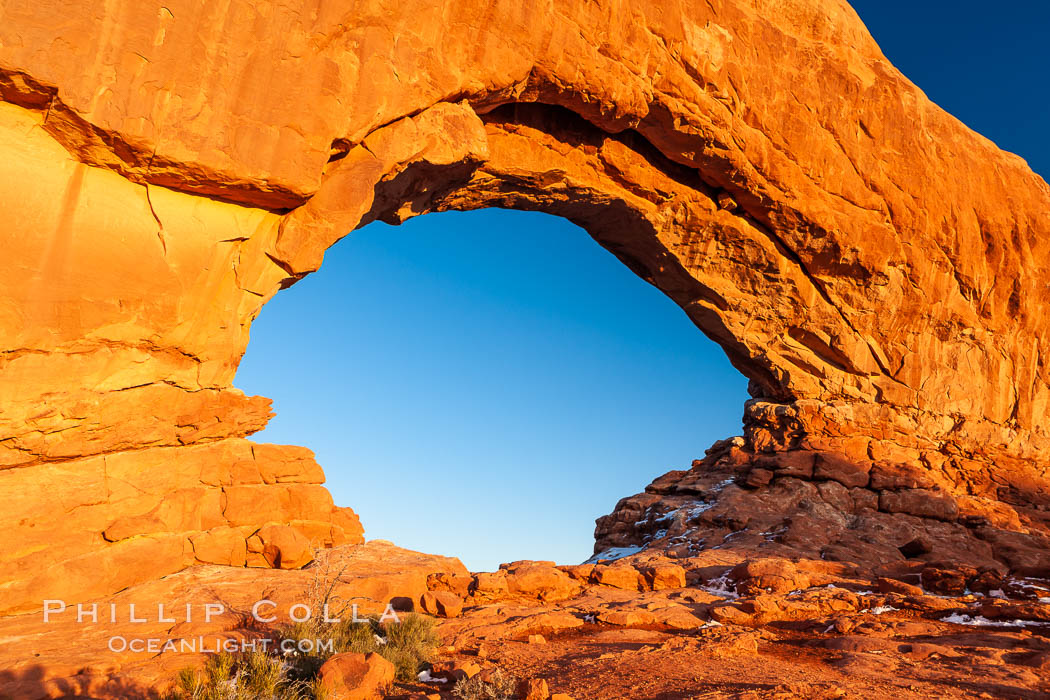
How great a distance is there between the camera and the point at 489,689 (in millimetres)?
5906

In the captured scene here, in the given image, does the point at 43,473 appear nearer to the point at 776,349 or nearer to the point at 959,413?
the point at 776,349

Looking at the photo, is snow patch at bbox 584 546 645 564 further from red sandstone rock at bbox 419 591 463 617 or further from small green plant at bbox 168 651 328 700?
small green plant at bbox 168 651 328 700

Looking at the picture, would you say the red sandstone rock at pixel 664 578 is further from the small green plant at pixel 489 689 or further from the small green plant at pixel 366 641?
the small green plant at pixel 489 689

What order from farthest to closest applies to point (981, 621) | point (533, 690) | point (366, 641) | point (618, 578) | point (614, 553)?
point (614, 553)
point (618, 578)
point (981, 621)
point (366, 641)
point (533, 690)

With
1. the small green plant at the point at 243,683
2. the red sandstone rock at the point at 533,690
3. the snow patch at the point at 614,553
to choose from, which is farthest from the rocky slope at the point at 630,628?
the snow patch at the point at 614,553

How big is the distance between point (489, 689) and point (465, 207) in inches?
499

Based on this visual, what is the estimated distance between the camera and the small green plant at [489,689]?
5.99 meters

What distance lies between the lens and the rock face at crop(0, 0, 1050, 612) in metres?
9.05

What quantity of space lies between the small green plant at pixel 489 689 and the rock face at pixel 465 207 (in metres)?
5.82

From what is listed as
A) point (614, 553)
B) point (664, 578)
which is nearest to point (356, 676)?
point (664, 578)

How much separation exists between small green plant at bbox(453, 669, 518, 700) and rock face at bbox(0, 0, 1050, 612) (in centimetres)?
582

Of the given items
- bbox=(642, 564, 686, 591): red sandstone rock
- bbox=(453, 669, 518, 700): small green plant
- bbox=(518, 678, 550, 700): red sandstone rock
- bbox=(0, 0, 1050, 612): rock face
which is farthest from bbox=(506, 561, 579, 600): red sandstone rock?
bbox=(518, 678, 550, 700): red sandstone rock

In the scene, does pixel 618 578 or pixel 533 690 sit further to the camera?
pixel 618 578

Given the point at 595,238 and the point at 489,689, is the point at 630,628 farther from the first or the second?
the point at 595,238
